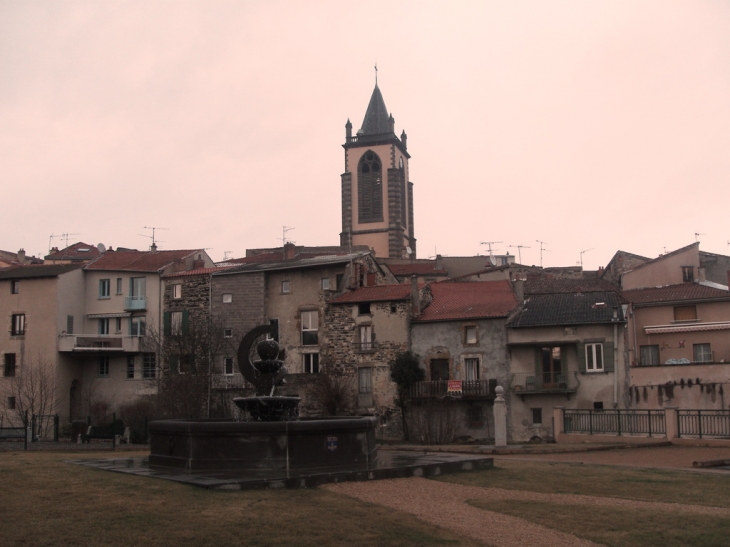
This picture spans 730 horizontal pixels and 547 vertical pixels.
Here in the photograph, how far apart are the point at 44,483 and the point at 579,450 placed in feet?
57.1

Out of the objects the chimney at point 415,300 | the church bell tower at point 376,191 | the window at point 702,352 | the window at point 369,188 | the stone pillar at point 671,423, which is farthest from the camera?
the window at point 369,188

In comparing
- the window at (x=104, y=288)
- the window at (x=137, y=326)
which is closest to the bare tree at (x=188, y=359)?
the window at (x=137, y=326)

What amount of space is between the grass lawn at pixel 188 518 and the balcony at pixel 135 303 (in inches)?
1809

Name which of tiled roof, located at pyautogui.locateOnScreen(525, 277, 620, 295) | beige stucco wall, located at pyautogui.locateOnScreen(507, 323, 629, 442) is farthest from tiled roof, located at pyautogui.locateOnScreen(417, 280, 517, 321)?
tiled roof, located at pyautogui.locateOnScreen(525, 277, 620, 295)

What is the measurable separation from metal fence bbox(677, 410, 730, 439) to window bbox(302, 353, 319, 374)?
91.9ft

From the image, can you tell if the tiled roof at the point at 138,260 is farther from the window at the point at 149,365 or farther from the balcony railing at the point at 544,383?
the balcony railing at the point at 544,383

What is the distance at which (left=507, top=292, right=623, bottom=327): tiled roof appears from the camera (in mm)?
48031

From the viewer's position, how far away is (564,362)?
48.2m

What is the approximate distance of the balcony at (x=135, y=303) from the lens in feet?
202

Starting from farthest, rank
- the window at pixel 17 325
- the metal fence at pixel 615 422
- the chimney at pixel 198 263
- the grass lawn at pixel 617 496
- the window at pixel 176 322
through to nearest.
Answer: the chimney at pixel 198 263 → the window at pixel 17 325 → the window at pixel 176 322 → the metal fence at pixel 615 422 → the grass lawn at pixel 617 496

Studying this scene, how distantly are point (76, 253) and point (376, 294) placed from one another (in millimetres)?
40852

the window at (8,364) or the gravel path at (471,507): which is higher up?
the window at (8,364)

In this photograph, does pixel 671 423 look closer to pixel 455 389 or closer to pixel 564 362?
pixel 564 362

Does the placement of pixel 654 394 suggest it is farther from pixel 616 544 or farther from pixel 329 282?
pixel 616 544
